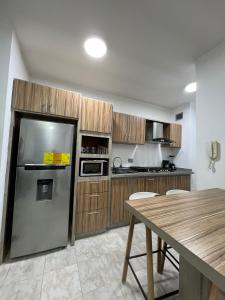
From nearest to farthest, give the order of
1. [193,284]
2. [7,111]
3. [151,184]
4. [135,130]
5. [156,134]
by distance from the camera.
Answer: [193,284] < [7,111] < [151,184] < [135,130] < [156,134]

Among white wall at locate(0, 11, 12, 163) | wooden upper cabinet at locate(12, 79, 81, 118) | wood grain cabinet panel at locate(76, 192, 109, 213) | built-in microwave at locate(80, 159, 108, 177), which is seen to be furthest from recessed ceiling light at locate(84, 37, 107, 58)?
wood grain cabinet panel at locate(76, 192, 109, 213)

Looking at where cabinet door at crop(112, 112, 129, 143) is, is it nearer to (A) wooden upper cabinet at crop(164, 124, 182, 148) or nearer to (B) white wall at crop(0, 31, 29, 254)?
(A) wooden upper cabinet at crop(164, 124, 182, 148)

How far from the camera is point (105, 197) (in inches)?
89.6

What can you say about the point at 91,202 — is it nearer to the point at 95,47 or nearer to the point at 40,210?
the point at 40,210

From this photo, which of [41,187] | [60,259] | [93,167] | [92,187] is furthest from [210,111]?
[60,259]

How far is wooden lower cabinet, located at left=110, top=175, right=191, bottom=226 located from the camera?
243 centimetres

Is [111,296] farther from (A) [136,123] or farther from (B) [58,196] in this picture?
(A) [136,123]

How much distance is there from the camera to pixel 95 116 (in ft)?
7.34

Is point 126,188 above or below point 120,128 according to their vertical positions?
below

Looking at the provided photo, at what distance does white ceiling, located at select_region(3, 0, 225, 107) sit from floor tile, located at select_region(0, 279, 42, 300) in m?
2.67

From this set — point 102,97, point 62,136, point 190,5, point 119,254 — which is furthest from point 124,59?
point 119,254

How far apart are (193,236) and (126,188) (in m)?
1.85

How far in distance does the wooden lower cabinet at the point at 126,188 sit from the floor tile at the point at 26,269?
3.82 feet

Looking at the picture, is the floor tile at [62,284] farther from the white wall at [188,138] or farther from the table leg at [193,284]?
the white wall at [188,138]
